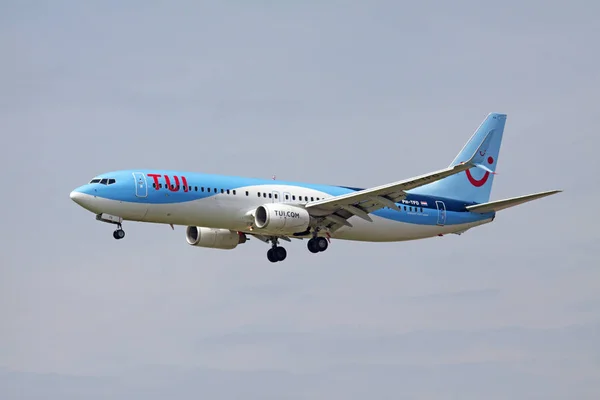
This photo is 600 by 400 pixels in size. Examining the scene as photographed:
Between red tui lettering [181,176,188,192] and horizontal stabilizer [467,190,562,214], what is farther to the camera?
horizontal stabilizer [467,190,562,214]

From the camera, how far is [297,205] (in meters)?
65.8

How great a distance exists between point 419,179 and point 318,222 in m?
7.62

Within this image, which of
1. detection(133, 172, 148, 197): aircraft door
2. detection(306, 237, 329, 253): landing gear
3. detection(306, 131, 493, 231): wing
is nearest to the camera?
detection(133, 172, 148, 197): aircraft door

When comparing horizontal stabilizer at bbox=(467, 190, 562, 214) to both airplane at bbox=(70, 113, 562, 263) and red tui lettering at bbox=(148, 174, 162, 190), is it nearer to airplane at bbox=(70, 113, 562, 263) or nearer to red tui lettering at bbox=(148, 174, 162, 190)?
airplane at bbox=(70, 113, 562, 263)

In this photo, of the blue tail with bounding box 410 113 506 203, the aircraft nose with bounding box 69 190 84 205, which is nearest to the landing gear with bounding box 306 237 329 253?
the blue tail with bounding box 410 113 506 203

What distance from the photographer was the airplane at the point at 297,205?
201ft

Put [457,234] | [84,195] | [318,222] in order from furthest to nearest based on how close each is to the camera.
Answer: [457,234]
[318,222]
[84,195]

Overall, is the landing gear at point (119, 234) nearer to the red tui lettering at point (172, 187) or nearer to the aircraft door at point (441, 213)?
the red tui lettering at point (172, 187)

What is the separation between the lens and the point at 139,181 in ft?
202

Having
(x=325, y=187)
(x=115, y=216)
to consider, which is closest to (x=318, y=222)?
(x=325, y=187)

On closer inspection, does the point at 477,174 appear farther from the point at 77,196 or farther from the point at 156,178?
the point at 77,196

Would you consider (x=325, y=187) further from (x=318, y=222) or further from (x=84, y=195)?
(x=84, y=195)

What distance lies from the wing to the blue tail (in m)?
6.90

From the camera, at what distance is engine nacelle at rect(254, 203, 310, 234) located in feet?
209
